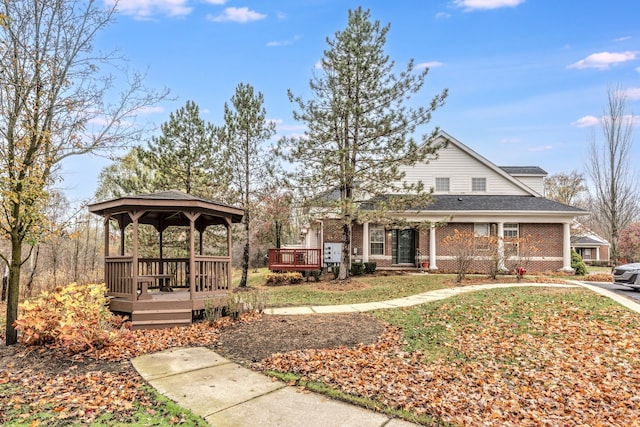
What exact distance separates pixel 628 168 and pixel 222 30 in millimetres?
20765

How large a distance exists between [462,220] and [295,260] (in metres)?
8.60

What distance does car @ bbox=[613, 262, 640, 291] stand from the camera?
11.3m

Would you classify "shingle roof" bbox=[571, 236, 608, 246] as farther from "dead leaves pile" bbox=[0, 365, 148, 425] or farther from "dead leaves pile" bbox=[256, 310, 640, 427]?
"dead leaves pile" bbox=[0, 365, 148, 425]

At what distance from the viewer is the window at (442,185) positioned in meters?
20.2

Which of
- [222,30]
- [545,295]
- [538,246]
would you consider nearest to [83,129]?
[222,30]

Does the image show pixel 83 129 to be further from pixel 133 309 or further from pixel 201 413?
pixel 201 413

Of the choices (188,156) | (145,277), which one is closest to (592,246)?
(188,156)

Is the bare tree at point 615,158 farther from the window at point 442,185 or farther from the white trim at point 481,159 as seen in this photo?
the window at point 442,185

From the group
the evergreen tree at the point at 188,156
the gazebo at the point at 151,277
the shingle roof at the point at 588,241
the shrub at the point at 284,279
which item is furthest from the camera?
the shingle roof at the point at 588,241

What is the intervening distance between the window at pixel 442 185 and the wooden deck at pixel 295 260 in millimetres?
7586

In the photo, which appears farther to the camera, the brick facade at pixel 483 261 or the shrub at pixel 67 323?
the brick facade at pixel 483 261

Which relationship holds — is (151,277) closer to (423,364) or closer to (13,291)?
(13,291)

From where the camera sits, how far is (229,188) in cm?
1641

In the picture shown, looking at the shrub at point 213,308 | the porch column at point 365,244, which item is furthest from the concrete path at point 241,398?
the porch column at point 365,244
